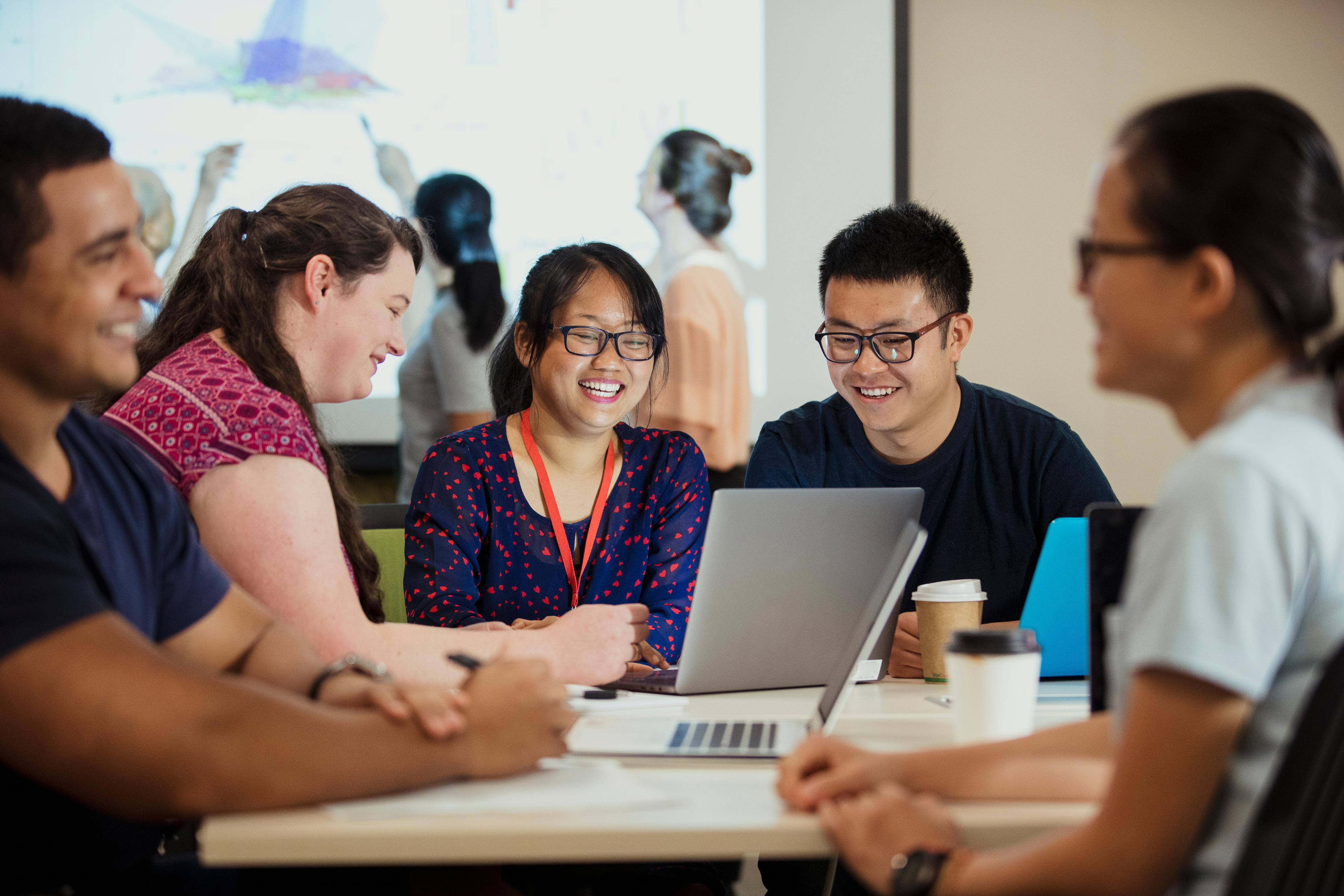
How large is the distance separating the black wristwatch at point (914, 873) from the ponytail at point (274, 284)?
0.95 metres

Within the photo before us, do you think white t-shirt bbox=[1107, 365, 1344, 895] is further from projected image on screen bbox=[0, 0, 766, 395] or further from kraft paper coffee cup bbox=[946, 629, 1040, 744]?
projected image on screen bbox=[0, 0, 766, 395]

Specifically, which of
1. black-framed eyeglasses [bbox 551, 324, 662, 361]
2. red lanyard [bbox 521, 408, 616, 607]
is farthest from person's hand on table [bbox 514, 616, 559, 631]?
black-framed eyeglasses [bbox 551, 324, 662, 361]

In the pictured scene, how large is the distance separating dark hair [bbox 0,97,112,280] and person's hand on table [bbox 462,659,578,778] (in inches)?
A: 21.1

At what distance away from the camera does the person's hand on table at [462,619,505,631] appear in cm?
158

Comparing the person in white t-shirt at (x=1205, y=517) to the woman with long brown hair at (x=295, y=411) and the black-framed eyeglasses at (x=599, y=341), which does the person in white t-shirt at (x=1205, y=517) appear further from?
the black-framed eyeglasses at (x=599, y=341)

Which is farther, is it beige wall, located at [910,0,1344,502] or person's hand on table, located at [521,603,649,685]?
beige wall, located at [910,0,1344,502]

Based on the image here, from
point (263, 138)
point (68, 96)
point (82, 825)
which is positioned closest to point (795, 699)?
point (82, 825)

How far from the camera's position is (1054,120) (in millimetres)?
3615

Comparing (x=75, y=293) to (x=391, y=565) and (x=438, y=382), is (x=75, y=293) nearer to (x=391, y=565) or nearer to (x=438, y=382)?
(x=391, y=565)

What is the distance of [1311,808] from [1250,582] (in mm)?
146

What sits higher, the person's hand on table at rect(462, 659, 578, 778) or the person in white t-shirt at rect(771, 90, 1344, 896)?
the person in white t-shirt at rect(771, 90, 1344, 896)

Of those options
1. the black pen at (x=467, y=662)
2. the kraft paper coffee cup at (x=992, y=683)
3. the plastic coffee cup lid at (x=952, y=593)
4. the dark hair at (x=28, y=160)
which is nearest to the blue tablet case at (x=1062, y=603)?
the plastic coffee cup lid at (x=952, y=593)

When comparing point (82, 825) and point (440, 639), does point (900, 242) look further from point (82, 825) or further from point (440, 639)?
point (82, 825)

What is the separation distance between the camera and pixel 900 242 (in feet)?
6.49
